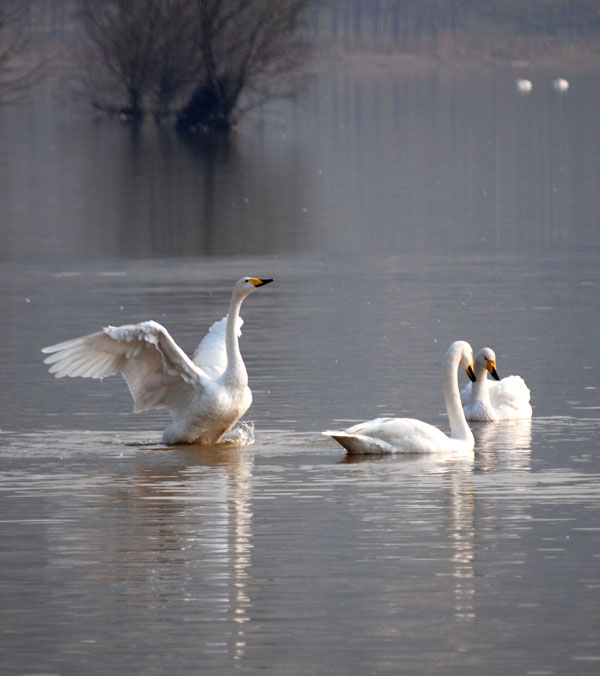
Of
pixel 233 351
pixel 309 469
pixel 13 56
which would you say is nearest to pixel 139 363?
pixel 233 351

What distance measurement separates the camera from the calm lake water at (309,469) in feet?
25.9

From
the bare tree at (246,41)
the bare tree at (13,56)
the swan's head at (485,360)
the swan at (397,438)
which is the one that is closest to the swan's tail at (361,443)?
the swan at (397,438)

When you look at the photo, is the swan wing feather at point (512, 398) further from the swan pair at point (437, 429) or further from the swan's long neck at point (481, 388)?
the swan's long neck at point (481, 388)

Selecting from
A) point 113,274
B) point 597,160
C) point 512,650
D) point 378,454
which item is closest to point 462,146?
point 597,160

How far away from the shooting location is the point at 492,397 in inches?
540

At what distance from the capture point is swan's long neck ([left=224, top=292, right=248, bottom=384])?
1273cm

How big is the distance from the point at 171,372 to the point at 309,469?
1725 millimetres

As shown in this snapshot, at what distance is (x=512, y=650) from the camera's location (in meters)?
7.59

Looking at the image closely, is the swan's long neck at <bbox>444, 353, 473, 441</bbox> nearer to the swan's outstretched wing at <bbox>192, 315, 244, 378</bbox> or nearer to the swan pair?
the swan pair

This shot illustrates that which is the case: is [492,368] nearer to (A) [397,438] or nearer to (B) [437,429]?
(B) [437,429]

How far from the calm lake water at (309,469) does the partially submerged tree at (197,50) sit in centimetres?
2790

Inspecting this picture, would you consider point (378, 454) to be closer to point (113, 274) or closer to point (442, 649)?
point (442, 649)

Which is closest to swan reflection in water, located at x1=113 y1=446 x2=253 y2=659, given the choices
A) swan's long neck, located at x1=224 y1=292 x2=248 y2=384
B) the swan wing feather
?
swan's long neck, located at x1=224 y1=292 x2=248 y2=384

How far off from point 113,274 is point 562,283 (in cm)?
562
